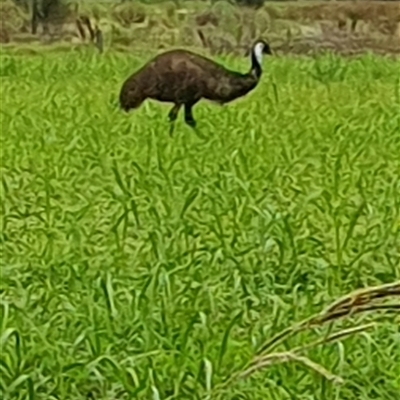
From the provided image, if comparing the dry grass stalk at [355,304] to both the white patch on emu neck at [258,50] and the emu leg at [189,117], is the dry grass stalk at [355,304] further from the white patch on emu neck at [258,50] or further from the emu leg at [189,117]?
the white patch on emu neck at [258,50]

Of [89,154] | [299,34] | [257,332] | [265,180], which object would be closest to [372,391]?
[257,332]

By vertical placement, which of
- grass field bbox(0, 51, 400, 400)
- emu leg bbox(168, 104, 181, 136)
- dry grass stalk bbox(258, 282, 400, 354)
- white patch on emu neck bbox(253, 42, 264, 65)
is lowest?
emu leg bbox(168, 104, 181, 136)

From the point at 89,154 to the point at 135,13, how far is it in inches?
45.9

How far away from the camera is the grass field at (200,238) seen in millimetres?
1438

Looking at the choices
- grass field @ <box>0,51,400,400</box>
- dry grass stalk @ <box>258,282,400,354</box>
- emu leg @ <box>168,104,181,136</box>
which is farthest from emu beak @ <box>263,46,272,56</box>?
dry grass stalk @ <box>258,282,400,354</box>

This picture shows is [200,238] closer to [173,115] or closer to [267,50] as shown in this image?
[173,115]

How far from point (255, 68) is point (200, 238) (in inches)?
56.0

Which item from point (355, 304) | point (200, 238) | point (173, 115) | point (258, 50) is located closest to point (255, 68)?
point (258, 50)

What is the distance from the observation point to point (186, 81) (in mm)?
3395

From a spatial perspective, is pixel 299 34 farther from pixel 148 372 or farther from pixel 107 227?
pixel 148 372

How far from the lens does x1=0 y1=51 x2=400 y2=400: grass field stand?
4.72 ft

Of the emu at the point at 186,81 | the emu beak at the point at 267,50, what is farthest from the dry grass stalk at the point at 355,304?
the emu beak at the point at 267,50

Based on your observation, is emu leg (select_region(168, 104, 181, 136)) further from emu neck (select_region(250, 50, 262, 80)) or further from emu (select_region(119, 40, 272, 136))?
emu neck (select_region(250, 50, 262, 80))

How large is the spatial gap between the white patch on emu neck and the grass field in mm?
114
